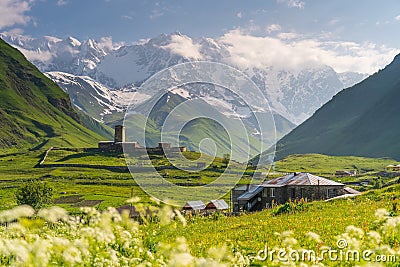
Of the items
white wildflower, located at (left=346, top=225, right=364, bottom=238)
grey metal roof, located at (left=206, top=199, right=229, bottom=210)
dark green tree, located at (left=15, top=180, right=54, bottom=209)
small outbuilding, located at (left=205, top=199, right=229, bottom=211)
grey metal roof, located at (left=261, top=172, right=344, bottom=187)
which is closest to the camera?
white wildflower, located at (left=346, top=225, right=364, bottom=238)

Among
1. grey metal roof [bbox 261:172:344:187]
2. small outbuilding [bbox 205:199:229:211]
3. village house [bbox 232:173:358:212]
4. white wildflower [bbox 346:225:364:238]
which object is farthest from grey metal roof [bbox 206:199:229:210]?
white wildflower [bbox 346:225:364:238]

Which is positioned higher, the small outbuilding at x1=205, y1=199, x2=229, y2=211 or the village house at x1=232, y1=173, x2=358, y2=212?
the village house at x1=232, y1=173, x2=358, y2=212

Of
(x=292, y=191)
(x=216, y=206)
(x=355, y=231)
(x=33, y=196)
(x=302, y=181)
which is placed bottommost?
(x=216, y=206)

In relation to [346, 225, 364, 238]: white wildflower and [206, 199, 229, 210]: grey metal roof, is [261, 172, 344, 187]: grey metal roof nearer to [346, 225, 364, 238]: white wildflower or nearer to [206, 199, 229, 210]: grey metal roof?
[206, 199, 229, 210]: grey metal roof

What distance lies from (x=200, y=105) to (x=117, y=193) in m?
146

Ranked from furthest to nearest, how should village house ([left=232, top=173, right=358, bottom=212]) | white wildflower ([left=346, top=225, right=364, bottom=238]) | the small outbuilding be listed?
the small outbuilding < village house ([left=232, top=173, right=358, bottom=212]) < white wildflower ([left=346, top=225, right=364, bottom=238])

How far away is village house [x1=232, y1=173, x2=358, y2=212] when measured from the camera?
7531cm

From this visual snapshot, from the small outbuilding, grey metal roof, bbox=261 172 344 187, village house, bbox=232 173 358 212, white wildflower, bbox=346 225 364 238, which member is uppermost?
white wildflower, bbox=346 225 364 238

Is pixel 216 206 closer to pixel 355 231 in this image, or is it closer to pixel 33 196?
pixel 33 196

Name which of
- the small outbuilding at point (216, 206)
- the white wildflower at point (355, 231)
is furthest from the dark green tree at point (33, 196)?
the white wildflower at point (355, 231)

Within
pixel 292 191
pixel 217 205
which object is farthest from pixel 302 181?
pixel 217 205

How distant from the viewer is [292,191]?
78.2 m

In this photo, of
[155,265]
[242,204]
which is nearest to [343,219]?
[155,265]

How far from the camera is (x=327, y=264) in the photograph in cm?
1038
